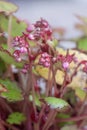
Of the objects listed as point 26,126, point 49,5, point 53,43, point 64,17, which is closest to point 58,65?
point 53,43

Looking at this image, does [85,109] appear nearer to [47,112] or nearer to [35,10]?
[47,112]

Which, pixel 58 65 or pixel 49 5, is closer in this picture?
pixel 58 65

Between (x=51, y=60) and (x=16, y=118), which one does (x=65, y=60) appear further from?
(x=16, y=118)

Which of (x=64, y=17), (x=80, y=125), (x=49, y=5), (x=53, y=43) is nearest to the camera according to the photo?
(x=53, y=43)

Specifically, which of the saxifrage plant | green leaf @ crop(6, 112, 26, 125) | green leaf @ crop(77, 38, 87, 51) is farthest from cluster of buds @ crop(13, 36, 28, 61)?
green leaf @ crop(77, 38, 87, 51)

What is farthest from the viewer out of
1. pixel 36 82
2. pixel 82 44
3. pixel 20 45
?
pixel 82 44

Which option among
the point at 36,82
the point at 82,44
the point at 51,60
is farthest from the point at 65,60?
the point at 82,44

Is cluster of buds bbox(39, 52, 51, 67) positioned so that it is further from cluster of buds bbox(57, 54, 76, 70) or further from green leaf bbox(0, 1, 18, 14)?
green leaf bbox(0, 1, 18, 14)

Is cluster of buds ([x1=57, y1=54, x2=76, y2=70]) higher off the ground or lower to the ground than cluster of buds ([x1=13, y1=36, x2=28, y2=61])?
lower
